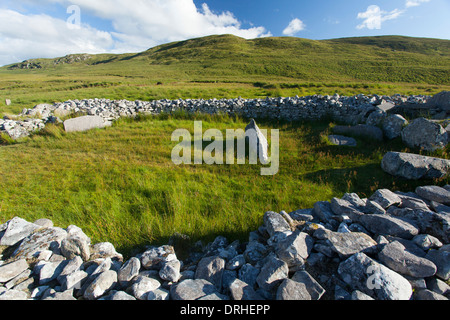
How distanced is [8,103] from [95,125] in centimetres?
1620

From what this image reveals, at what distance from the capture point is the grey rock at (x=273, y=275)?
229 centimetres

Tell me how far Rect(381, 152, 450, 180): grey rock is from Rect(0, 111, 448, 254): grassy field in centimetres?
23

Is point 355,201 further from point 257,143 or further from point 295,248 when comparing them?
point 257,143

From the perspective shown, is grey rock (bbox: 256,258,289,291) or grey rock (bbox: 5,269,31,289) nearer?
grey rock (bbox: 256,258,289,291)

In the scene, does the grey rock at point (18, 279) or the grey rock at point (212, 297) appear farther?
the grey rock at point (18, 279)

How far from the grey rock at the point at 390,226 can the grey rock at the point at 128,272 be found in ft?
11.2

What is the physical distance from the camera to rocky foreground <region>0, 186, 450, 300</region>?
2201mm

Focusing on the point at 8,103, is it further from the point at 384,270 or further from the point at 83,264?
the point at 384,270

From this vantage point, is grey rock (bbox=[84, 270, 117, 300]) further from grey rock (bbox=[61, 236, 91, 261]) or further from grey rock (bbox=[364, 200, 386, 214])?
grey rock (bbox=[364, 200, 386, 214])

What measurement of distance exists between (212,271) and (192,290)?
40 centimetres

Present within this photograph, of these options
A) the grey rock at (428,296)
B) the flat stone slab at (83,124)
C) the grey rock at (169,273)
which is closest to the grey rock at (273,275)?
the grey rock at (169,273)

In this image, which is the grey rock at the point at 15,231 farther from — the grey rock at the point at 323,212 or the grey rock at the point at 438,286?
the grey rock at the point at 438,286

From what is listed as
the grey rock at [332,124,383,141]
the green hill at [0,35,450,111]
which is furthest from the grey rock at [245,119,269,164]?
the green hill at [0,35,450,111]
